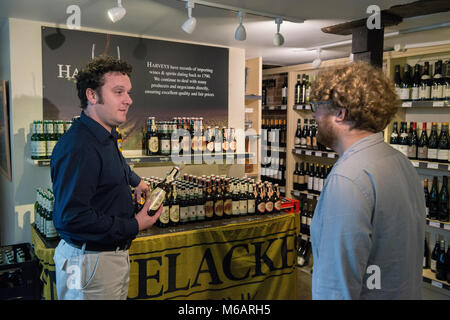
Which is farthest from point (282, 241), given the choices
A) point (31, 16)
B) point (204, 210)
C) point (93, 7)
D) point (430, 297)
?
point (31, 16)

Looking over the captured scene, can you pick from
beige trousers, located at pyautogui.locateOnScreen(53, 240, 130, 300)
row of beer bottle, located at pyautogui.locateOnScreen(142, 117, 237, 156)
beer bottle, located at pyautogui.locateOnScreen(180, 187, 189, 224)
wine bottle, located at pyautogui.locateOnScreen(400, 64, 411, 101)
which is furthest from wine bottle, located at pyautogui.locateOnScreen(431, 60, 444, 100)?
beige trousers, located at pyautogui.locateOnScreen(53, 240, 130, 300)

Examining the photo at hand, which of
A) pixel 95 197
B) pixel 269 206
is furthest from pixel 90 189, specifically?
pixel 269 206

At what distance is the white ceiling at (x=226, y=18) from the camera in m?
2.65

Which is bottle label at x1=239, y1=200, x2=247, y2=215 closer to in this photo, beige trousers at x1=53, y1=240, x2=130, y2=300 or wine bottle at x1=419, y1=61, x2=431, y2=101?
beige trousers at x1=53, y1=240, x2=130, y2=300

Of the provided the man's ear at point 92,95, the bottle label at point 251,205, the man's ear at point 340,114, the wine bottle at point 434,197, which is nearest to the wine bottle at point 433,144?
the wine bottle at point 434,197

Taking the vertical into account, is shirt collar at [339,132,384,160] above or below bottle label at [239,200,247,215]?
above

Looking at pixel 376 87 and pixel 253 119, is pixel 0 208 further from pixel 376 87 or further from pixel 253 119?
pixel 376 87

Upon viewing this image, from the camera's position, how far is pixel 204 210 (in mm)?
3248

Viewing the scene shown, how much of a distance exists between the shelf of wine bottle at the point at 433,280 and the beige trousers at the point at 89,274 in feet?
9.78

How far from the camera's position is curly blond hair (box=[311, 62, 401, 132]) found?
1242mm

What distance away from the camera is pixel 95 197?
172cm

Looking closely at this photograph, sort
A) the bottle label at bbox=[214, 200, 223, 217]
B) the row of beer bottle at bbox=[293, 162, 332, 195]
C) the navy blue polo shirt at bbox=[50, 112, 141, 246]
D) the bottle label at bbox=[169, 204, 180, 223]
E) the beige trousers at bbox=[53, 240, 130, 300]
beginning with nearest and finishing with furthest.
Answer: the navy blue polo shirt at bbox=[50, 112, 141, 246] → the beige trousers at bbox=[53, 240, 130, 300] → the bottle label at bbox=[169, 204, 180, 223] → the bottle label at bbox=[214, 200, 223, 217] → the row of beer bottle at bbox=[293, 162, 332, 195]

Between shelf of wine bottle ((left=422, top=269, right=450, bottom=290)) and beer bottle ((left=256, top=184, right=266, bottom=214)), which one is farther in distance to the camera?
beer bottle ((left=256, top=184, right=266, bottom=214))

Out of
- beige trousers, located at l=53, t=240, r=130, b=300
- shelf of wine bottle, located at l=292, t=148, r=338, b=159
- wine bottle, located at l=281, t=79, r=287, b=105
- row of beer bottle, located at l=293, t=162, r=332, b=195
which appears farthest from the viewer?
wine bottle, located at l=281, t=79, r=287, b=105
